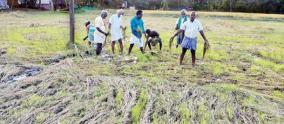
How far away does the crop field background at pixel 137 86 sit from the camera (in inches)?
317

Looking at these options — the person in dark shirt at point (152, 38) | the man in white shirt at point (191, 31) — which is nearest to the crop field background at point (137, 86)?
the person in dark shirt at point (152, 38)

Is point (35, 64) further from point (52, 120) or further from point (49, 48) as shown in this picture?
point (52, 120)

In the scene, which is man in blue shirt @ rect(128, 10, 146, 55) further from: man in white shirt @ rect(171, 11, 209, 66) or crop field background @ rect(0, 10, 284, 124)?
man in white shirt @ rect(171, 11, 209, 66)

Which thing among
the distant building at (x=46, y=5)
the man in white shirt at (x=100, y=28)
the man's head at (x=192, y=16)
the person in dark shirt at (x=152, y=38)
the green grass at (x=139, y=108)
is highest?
the distant building at (x=46, y=5)

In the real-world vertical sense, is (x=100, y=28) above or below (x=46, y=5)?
below

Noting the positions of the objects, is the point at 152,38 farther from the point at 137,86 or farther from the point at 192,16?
the point at 137,86

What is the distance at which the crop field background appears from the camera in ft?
26.5

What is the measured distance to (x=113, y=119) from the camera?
7.78 meters

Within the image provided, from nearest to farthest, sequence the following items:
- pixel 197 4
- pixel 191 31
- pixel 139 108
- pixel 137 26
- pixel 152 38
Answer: pixel 139 108, pixel 191 31, pixel 137 26, pixel 152 38, pixel 197 4

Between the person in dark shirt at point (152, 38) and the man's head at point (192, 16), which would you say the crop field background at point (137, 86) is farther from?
the man's head at point (192, 16)

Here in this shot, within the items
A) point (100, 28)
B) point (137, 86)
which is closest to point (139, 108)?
point (137, 86)

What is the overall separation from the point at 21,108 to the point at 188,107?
2778 millimetres

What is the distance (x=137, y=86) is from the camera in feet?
32.2

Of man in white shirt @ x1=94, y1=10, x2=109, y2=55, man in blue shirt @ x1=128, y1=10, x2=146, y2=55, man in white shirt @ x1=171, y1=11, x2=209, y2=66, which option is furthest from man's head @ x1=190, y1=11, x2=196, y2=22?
man in white shirt @ x1=94, y1=10, x2=109, y2=55
